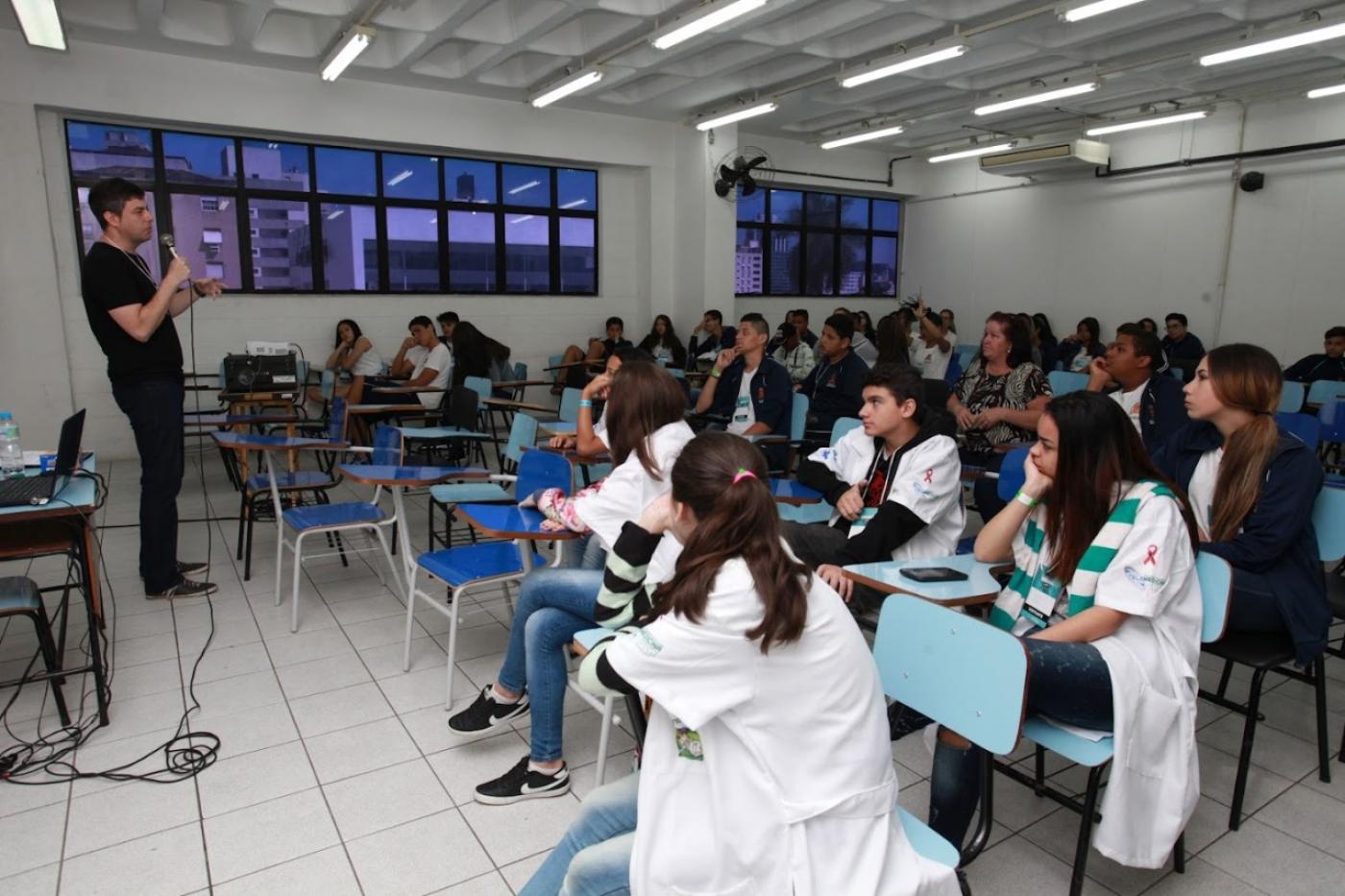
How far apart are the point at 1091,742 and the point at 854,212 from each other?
11.0m

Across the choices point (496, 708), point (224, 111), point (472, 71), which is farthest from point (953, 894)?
point (224, 111)

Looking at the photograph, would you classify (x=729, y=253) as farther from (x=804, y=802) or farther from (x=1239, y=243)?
(x=804, y=802)

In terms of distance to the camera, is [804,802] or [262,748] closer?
[804,802]

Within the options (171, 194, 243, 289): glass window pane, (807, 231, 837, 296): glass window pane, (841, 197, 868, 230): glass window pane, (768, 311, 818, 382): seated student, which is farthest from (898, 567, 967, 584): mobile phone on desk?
(841, 197, 868, 230): glass window pane

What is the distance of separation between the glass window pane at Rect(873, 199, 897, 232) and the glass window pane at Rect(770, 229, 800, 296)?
1.54 meters

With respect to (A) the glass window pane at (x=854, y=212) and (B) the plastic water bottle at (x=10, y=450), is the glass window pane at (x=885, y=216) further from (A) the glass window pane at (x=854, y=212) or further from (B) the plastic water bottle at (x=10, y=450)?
(B) the plastic water bottle at (x=10, y=450)

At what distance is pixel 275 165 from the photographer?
25.5 ft

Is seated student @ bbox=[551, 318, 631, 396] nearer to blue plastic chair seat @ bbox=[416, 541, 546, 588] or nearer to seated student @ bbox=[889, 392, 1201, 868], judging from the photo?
blue plastic chair seat @ bbox=[416, 541, 546, 588]

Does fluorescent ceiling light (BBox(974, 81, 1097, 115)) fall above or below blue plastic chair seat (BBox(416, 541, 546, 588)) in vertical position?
above

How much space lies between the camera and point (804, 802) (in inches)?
47.8

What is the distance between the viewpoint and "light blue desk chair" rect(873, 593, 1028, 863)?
1535 mm

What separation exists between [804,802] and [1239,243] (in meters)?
9.67

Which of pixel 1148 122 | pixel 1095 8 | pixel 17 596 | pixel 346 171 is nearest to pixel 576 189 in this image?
pixel 346 171

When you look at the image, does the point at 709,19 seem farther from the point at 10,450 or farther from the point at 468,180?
the point at 10,450
